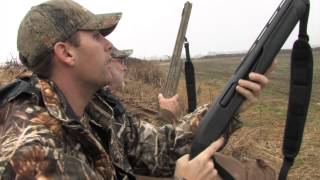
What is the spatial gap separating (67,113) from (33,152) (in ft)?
1.41

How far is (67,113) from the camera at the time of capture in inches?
118

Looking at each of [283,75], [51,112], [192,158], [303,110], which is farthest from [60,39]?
[283,75]

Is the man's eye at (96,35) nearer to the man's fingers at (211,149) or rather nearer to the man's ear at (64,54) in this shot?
the man's ear at (64,54)

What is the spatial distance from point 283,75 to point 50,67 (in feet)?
73.1

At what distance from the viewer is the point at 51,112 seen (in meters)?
2.84

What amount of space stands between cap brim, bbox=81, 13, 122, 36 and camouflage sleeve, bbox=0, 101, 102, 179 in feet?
2.13

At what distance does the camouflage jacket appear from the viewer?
2.61 m

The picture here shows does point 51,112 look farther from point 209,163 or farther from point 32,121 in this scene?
point 209,163

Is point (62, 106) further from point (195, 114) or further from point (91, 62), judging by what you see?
point (195, 114)

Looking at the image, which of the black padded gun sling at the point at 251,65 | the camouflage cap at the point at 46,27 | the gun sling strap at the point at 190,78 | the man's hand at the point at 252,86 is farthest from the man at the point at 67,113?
the gun sling strap at the point at 190,78

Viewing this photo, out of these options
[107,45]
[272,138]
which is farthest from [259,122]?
[107,45]

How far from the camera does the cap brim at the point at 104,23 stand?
3234 mm

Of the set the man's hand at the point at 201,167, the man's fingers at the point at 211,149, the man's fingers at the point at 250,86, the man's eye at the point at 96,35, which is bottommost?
the man's hand at the point at 201,167

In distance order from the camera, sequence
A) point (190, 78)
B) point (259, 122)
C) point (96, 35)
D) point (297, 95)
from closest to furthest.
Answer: point (96, 35), point (297, 95), point (190, 78), point (259, 122)
